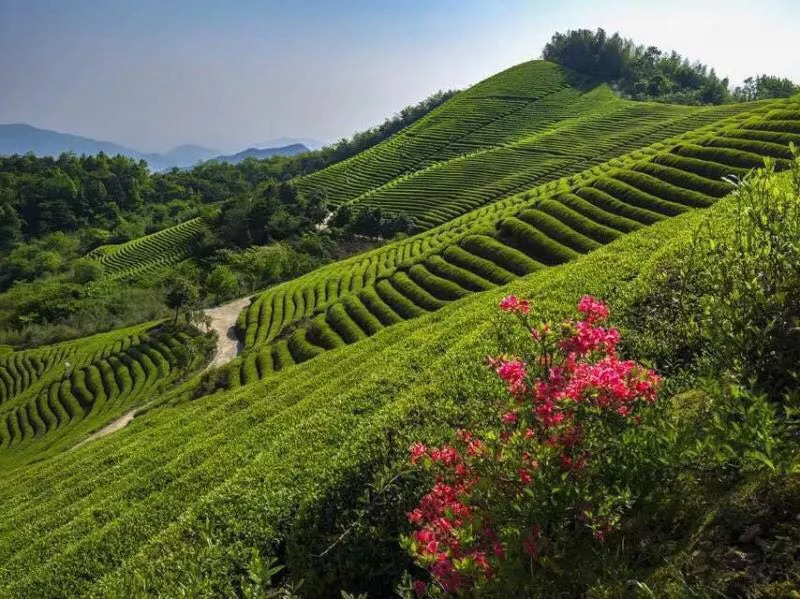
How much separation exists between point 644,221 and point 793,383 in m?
30.0

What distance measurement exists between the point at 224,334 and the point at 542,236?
119 ft

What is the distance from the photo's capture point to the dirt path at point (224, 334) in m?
37.7

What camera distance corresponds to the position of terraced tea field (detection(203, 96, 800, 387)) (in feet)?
107

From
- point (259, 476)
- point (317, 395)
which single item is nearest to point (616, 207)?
point (317, 395)

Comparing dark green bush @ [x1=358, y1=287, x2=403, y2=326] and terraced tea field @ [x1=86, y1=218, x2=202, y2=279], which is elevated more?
terraced tea field @ [x1=86, y1=218, x2=202, y2=279]

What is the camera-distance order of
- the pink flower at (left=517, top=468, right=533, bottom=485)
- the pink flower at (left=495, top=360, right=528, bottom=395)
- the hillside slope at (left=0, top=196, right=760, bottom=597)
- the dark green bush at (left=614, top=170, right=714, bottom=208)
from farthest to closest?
the dark green bush at (left=614, top=170, right=714, bottom=208) → the hillside slope at (left=0, top=196, right=760, bottom=597) → the pink flower at (left=495, top=360, right=528, bottom=395) → the pink flower at (left=517, top=468, right=533, bottom=485)

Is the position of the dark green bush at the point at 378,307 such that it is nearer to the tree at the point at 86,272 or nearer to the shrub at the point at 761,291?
the shrub at the point at 761,291

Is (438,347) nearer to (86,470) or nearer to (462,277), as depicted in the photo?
(86,470)

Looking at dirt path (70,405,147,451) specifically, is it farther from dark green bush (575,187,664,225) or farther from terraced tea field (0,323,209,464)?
dark green bush (575,187,664,225)

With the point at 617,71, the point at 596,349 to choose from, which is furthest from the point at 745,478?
the point at 617,71

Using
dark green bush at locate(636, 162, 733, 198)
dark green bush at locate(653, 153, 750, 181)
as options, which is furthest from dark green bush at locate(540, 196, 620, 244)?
dark green bush at locate(653, 153, 750, 181)

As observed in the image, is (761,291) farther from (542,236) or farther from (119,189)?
(119,189)

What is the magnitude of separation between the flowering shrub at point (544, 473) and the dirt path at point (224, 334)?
37.0 metres

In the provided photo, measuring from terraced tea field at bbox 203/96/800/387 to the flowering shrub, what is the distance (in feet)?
89.2
